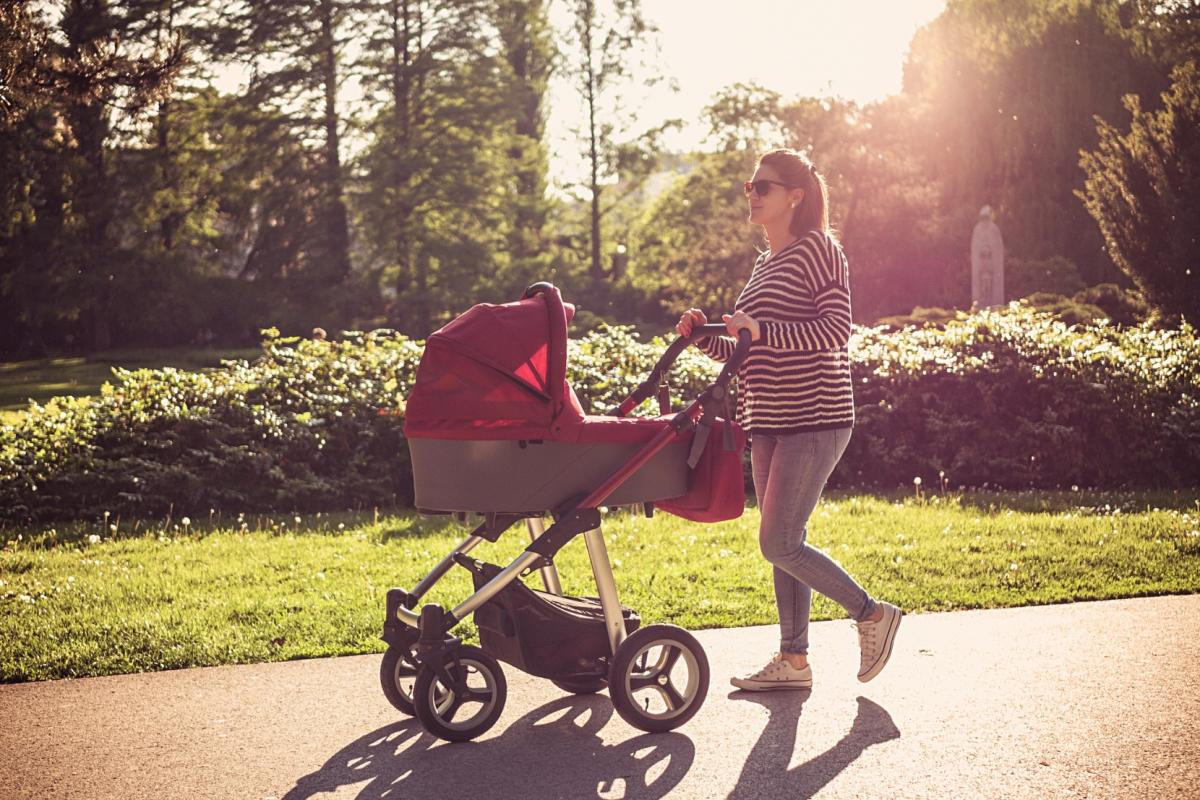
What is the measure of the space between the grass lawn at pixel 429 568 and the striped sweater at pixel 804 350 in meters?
1.77

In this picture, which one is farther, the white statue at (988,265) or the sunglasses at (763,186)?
the white statue at (988,265)

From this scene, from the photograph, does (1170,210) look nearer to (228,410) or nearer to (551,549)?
(228,410)

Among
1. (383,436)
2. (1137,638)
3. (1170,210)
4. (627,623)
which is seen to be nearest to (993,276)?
(1170,210)

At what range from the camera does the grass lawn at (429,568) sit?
588 centimetres

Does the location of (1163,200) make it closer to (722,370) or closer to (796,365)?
(796,365)

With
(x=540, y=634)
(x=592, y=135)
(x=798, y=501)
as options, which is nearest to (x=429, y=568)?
(x=540, y=634)

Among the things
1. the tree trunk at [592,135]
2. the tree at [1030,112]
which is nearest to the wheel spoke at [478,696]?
the tree at [1030,112]

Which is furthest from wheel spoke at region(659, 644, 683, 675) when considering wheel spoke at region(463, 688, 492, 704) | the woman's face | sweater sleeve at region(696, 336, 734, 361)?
the woman's face

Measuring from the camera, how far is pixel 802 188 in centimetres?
463

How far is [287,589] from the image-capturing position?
22.5 feet

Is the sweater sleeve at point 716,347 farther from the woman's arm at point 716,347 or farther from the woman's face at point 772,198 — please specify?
the woman's face at point 772,198

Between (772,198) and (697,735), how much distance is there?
1.97 m

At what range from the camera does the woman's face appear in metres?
4.60

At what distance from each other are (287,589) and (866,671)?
3451mm
